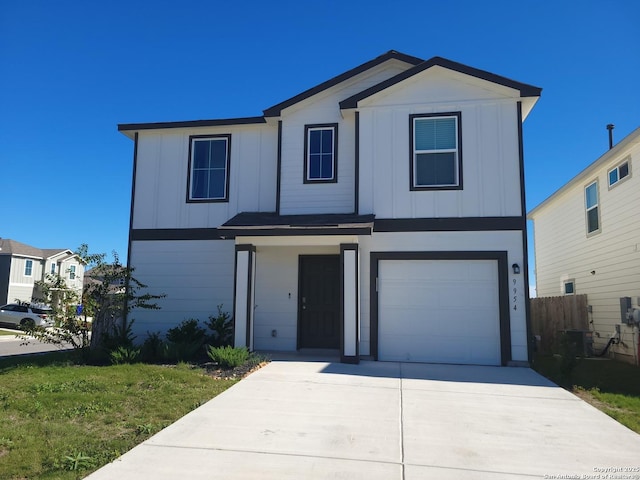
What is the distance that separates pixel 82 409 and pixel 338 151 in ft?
24.9

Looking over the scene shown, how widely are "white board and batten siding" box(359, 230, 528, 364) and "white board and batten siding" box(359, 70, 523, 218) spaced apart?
18.4 inches

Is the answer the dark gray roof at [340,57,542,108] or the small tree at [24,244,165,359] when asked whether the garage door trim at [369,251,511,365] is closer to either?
the dark gray roof at [340,57,542,108]

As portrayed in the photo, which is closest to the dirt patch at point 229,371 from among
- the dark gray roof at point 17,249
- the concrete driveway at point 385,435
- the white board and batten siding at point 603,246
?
the concrete driveway at point 385,435

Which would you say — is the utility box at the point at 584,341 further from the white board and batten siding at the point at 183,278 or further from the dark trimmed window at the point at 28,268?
the dark trimmed window at the point at 28,268

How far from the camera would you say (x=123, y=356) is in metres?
8.80

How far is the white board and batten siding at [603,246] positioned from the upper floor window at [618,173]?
12 cm

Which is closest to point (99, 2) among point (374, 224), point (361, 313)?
point (374, 224)

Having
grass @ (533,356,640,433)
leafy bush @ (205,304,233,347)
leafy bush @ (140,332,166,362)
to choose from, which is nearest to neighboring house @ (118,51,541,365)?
leafy bush @ (205,304,233,347)

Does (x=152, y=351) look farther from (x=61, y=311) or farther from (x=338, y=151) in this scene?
(x=338, y=151)

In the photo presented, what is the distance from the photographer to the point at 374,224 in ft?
32.9

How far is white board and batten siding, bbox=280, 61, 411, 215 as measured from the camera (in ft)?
35.9

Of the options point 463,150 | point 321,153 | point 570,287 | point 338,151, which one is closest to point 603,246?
point 570,287

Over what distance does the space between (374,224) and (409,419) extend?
511cm

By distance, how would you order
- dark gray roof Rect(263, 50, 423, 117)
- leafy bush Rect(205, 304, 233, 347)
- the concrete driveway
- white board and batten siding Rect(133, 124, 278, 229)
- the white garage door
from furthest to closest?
white board and batten siding Rect(133, 124, 278, 229)
dark gray roof Rect(263, 50, 423, 117)
leafy bush Rect(205, 304, 233, 347)
the white garage door
the concrete driveway
